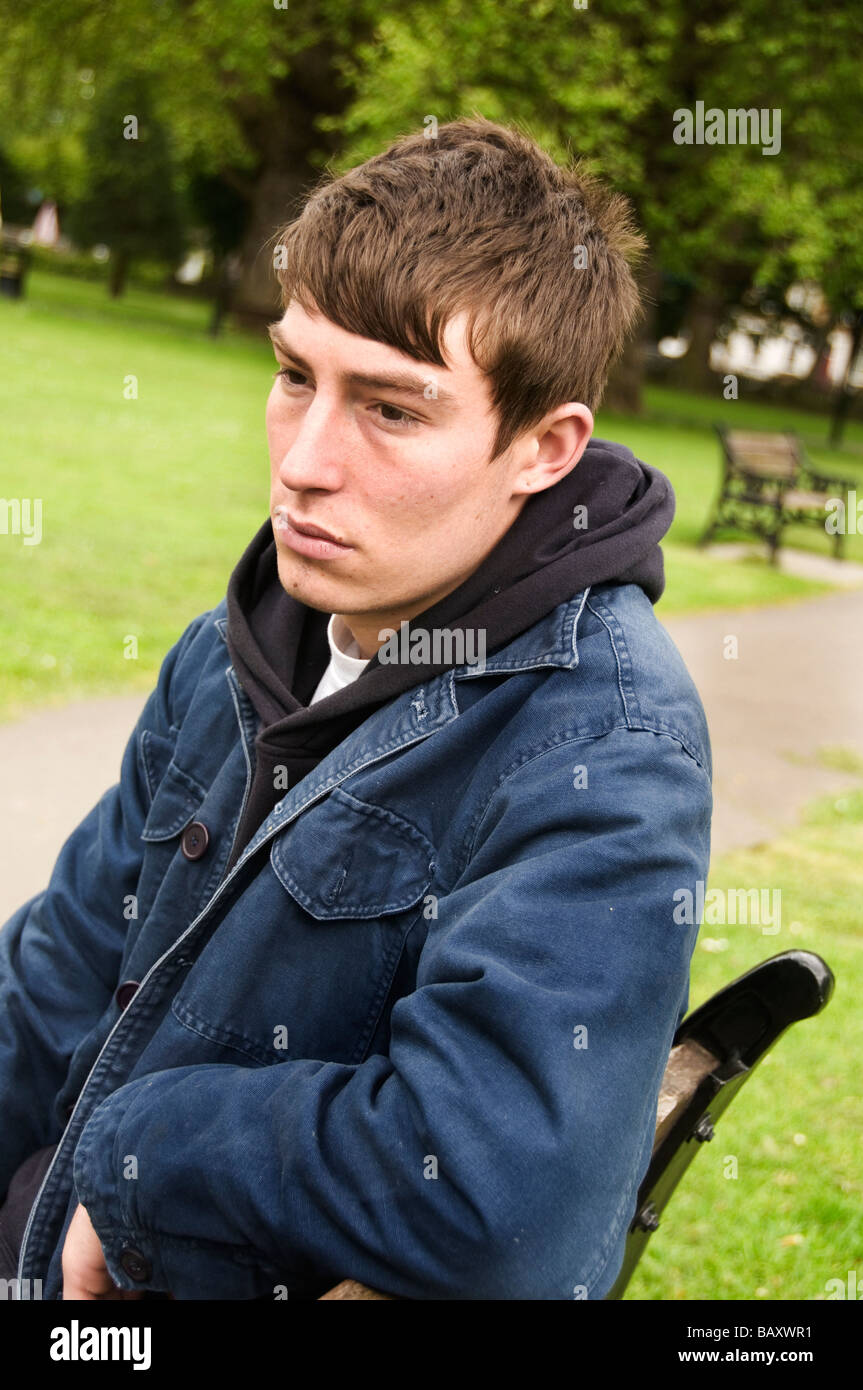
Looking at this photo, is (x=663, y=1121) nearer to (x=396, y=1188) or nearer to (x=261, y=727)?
(x=396, y=1188)

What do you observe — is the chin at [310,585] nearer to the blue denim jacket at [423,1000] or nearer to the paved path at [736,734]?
the blue denim jacket at [423,1000]

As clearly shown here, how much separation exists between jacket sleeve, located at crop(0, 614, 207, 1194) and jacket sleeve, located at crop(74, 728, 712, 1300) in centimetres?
61

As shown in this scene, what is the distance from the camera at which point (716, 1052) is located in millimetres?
1932

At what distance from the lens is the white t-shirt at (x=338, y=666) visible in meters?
2.15

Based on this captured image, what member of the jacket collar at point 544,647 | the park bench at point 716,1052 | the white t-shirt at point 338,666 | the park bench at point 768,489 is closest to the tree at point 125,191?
the park bench at point 768,489

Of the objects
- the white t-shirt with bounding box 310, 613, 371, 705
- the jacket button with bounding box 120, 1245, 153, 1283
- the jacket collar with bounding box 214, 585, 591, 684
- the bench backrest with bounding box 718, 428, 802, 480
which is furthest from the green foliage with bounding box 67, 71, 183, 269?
the jacket button with bounding box 120, 1245, 153, 1283

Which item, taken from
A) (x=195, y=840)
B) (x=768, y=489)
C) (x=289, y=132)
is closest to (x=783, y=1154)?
(x=195, y=840)

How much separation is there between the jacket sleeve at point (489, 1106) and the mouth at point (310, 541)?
44 centimetres

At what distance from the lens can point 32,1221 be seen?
2.07 m

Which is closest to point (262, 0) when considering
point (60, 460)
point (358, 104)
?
point (358, 104)

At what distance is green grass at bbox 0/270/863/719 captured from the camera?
25.3ft

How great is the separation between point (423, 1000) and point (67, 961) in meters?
0.99
